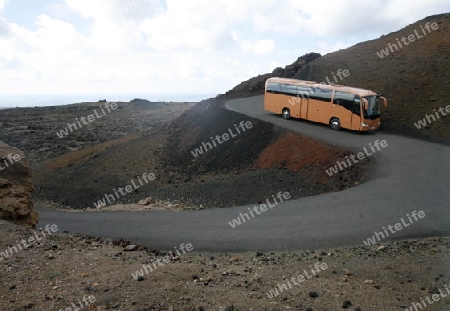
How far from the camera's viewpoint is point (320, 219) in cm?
1370

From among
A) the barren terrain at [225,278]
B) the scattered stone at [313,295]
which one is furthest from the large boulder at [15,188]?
the scattered stone at [313,295]

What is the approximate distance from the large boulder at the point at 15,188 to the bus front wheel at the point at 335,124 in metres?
18.1

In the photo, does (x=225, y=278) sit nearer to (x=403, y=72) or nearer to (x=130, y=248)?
(x=130, y=248)

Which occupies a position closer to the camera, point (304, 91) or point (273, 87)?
point (304, 91)

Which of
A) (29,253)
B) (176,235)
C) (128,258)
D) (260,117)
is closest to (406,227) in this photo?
(176,235)

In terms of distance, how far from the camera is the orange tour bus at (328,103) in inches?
933

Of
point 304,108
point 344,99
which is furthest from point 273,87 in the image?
point 344,99

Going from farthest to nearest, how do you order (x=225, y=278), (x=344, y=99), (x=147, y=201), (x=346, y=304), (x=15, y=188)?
(x=344, y=99)
(x=147, y=201)
(x=15, y=188)
(x=225, y=278)
(x=346, y=304)

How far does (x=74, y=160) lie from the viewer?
34750 mm

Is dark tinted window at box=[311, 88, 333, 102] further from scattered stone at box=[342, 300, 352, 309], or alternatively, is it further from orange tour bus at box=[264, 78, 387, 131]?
scattered stone at box=[342, 300, 352, 309]

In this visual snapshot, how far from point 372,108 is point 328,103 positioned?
8.78ft

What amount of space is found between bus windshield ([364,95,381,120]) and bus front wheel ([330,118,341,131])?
1730mm

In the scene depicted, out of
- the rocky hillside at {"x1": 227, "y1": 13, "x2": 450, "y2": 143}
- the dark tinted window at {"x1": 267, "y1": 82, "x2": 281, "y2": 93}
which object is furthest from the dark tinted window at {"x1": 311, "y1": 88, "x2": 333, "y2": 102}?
the rocky hillside at {"x1": 227, "y1": 13, "x2": 450, "y2": 143}

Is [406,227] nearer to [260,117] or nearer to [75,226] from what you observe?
[75,226]
